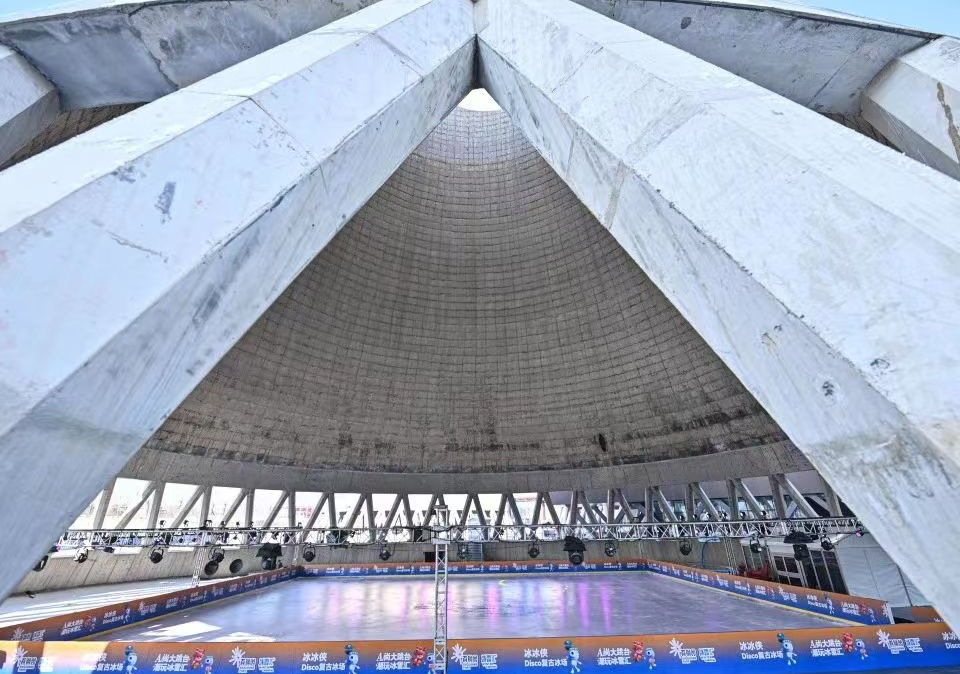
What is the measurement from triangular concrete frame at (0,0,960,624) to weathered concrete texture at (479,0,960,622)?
1cm

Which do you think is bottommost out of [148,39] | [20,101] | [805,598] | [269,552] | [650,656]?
[650,656]

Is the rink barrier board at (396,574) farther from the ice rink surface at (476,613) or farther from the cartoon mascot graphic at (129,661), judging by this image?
the cartoon mascot graphic at (129,661)

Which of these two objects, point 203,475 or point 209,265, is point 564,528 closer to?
point 203,475

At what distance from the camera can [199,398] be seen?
56.3 ft

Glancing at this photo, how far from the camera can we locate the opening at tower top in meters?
19.0

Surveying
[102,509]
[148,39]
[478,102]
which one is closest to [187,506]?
[102,509]

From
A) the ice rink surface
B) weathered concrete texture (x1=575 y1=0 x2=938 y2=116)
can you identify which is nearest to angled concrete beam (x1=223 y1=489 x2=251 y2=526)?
the ice rink surface

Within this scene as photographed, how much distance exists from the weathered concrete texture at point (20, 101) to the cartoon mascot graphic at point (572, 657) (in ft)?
41.2

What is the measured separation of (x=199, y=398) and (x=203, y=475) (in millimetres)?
3952

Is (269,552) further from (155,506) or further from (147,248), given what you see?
(147,248)

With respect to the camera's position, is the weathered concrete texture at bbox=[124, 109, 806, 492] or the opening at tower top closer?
the weathered concrete texture at bbox=[124, 109, 806, 492]

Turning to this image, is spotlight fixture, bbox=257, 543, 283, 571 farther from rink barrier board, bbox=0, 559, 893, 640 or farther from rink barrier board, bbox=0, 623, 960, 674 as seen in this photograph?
rink barrier board, bbox=0, 623, 960, 674

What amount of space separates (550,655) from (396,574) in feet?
62.9

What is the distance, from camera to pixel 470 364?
68.1 feet
